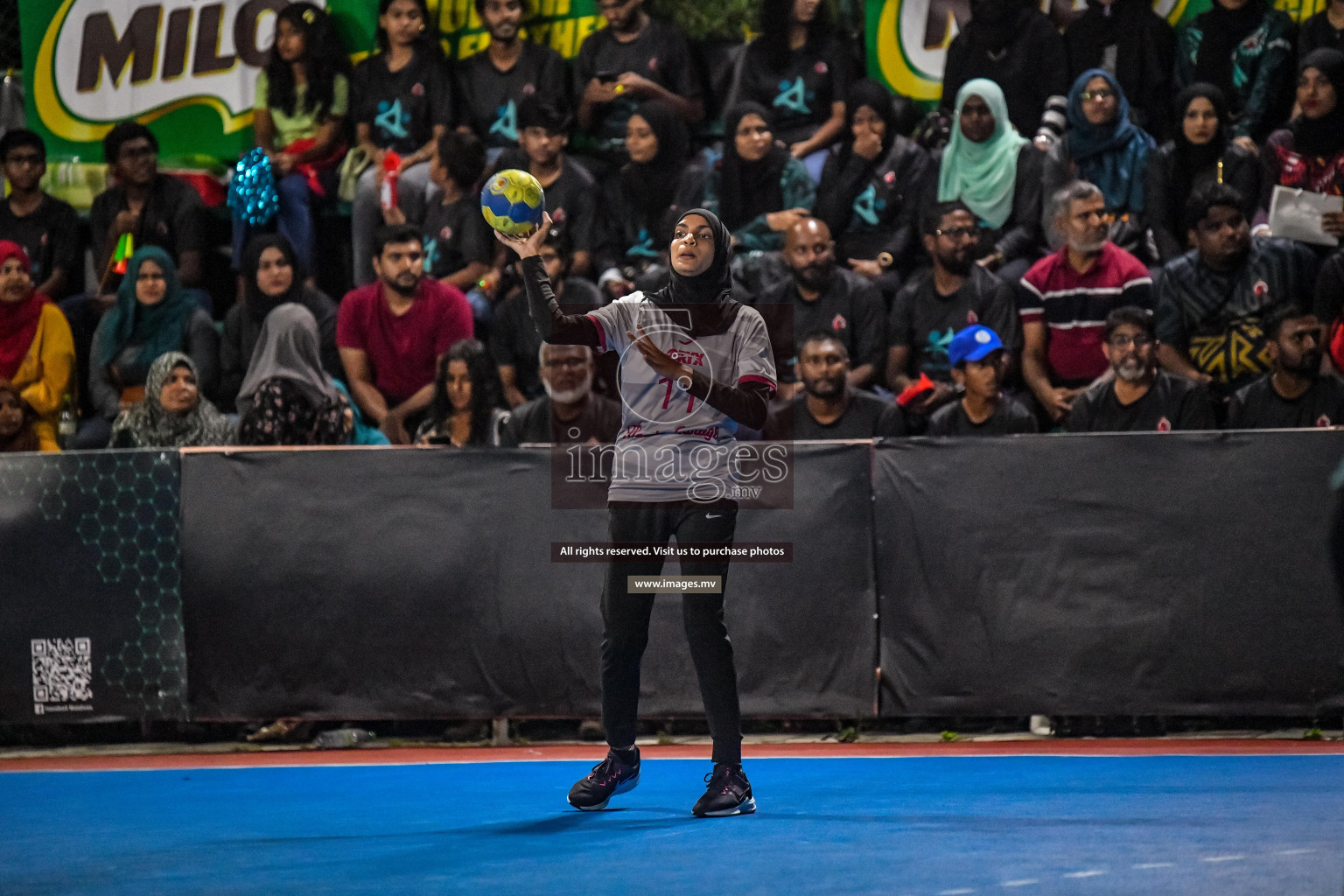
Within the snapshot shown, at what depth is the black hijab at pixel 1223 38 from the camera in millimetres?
9633

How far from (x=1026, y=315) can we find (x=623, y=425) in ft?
14.6

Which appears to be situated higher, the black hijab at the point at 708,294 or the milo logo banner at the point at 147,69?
the milo logo banner at the point at 147,69

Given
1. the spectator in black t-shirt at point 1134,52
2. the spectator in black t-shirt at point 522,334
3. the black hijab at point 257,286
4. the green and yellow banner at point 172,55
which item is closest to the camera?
the spectator in black t-shirt at point 522,334

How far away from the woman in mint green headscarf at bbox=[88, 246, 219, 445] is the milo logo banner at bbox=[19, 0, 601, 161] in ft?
5.93

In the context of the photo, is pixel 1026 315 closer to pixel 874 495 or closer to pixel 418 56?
pixel 874 495

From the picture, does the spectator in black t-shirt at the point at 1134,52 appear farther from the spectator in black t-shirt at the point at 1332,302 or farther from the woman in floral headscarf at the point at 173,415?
the woman in floral headscarf at the point at 173,415

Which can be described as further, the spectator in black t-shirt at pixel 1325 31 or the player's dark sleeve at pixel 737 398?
the spectator in black t-shirt at pixel 1325 31

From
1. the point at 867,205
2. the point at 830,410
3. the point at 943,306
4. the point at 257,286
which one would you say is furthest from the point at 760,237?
the point at 257,286

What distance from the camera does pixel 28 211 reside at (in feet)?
37.1

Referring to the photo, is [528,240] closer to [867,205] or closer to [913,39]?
[867,205]

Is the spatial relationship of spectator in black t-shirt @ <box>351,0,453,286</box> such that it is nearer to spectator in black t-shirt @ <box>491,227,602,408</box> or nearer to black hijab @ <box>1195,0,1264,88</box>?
spectator in black t-shirt @ <box>491,227,602,408</box>

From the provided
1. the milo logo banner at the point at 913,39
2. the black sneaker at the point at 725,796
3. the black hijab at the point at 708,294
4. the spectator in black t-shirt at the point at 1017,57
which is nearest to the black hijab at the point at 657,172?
the milo logo banner at the point at 913,39

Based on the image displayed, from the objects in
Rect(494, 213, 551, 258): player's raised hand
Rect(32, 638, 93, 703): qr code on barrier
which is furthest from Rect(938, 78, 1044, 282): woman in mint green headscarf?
Rect(32, 638, 93, 703): qr code on barrier

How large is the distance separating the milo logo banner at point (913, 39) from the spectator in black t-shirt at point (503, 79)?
2.35 m
